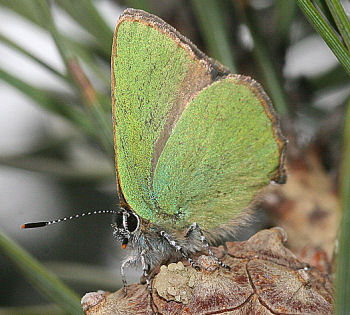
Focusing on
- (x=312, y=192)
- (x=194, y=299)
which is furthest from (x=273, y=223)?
(x=194, y=299)

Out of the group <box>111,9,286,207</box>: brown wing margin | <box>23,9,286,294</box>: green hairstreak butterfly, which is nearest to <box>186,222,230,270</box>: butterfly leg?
<box>23,9,286,294</box>: green hairstreak butterfly

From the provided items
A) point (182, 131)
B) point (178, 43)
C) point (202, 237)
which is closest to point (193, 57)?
point (178, 43)

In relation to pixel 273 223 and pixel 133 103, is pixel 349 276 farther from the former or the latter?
pixel 273 223

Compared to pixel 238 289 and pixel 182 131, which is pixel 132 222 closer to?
pixel 182 131

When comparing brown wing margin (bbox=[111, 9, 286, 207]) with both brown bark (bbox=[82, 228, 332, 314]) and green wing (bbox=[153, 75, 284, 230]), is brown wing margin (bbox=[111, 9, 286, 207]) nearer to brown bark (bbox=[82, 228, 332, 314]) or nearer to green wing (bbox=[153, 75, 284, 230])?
green wing (bbox=[153, 75, 284, 230])

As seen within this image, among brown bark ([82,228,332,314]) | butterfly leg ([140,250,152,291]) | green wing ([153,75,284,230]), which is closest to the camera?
brown bark ([82,228,332,314])

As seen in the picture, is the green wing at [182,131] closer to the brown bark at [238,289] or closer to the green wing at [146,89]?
the green wing at [146,89]

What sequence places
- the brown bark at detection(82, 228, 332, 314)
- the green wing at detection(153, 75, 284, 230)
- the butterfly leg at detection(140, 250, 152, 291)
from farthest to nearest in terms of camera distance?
the green wing at detection(153, 75, 284, 230) < the butterfly leg at detection(140, 250, 152, 291) < the brown bark at detection(82, 228, 332, 314)
